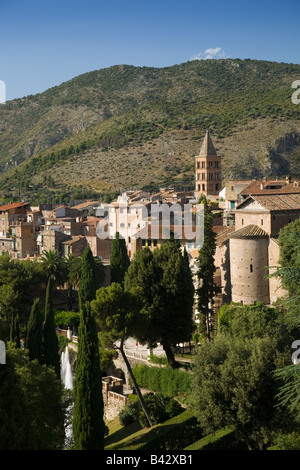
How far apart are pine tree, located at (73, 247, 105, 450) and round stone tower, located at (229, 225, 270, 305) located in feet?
40.9

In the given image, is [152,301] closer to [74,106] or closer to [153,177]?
[153,177]

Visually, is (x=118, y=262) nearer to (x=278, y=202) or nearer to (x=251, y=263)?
(x=251, y=263)

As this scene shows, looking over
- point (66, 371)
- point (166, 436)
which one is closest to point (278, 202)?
point (66, 371)

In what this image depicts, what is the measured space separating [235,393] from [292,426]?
214 centimetres

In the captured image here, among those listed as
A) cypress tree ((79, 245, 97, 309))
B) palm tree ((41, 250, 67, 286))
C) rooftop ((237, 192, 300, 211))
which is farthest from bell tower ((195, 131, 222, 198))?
rooftop ((237, 192, 300, 211))

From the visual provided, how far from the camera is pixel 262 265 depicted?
3312 cm

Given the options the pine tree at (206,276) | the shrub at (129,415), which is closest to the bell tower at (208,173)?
the pine tree at (206,276)

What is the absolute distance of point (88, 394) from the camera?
21.8 metres

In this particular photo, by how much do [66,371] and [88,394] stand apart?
14283 mm

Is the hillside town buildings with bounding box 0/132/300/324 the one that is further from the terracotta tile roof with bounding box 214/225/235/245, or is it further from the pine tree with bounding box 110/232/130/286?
the pine tree with bounding box 110/232/130/286

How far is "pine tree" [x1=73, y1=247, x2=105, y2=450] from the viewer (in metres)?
21.4

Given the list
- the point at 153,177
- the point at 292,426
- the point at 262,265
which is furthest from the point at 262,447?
the point at 153,177

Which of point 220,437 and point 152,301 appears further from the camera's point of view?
point 152,301

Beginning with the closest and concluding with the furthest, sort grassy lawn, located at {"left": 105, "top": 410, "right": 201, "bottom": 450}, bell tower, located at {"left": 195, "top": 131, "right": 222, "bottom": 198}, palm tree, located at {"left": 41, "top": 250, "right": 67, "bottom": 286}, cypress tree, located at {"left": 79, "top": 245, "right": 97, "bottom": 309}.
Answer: grassy lawn, located at {"left": 105, "top": 410, "right": 201, "bottom": 450}
cypress tree, located at {"left": 79, "top": 245, "right": 97, "bottom": 309}
palm tree, located at {"left": 41, "top": 250, "right": 67, "bottom": 286}
bell tower, located at {"left": 195, "top": 131, "right": 222, "bottom": 198}
